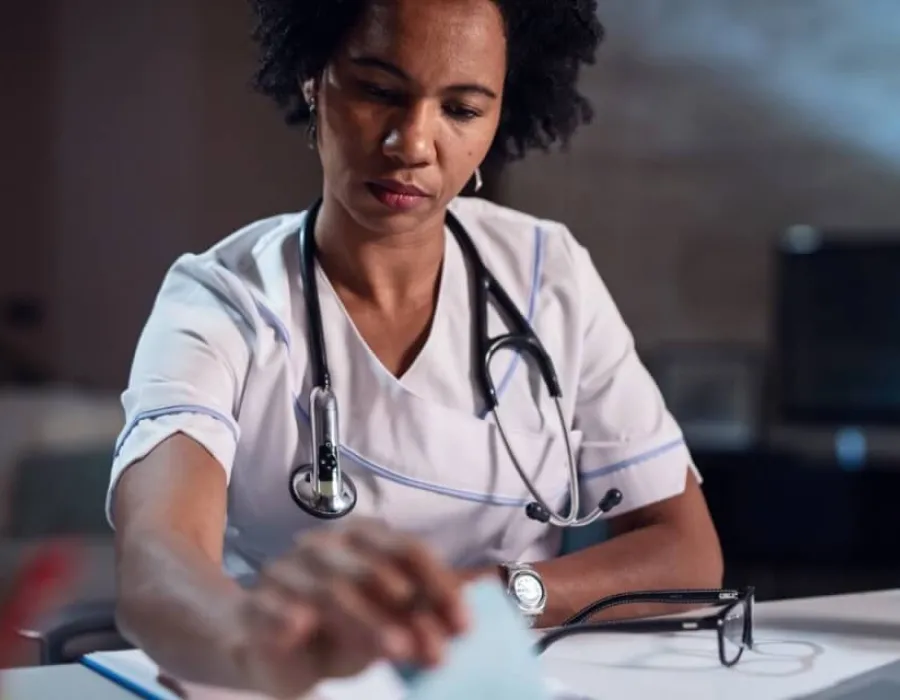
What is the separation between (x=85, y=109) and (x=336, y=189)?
65.6 inches

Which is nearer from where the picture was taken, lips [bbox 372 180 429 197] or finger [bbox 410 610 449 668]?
finger [bbox 410 610 449 668]

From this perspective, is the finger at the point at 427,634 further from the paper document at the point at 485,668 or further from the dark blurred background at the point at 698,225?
the dark blurred background at the point at 698,225

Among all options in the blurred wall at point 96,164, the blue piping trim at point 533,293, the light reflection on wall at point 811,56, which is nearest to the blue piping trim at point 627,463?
the blue piping trim at point 533,293

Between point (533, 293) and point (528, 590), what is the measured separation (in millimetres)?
285

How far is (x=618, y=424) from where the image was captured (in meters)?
1.03

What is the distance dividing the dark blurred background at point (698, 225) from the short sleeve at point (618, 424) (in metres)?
0.97

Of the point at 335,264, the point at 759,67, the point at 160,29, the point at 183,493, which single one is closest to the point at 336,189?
the point at 335,264

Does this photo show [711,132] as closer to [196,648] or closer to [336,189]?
[336,189]

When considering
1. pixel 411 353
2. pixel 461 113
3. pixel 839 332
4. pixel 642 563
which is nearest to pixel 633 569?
pixel 642 563

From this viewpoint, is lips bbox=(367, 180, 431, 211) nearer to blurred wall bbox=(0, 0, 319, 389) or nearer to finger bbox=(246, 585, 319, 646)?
finger bbox=(246, 585, 319, 646)

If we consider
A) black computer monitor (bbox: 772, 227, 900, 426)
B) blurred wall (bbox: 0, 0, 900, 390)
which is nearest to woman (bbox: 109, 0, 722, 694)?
blurred wall (bbox: 0, 0, 900, 390)

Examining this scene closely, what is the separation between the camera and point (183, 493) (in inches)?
29.2

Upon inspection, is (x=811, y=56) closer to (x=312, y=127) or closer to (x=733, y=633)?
(x=312, y=127)

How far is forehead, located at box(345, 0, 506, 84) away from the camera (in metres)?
0.84
